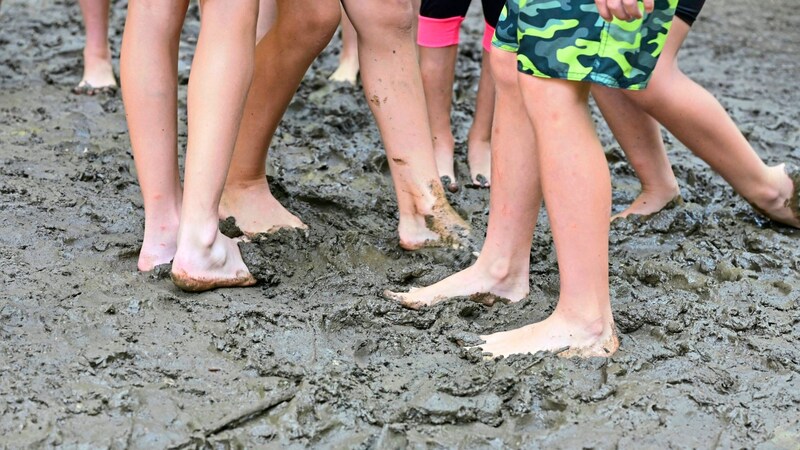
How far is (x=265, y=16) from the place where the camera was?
327 centimetres

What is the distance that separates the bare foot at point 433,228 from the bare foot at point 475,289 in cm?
34

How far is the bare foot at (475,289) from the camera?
8.82 ft

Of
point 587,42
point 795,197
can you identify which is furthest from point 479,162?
point 587,42

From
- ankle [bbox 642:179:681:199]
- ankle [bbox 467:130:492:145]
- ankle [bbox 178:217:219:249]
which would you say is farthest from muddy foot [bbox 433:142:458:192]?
ankle [bbox 178:217:219:249]

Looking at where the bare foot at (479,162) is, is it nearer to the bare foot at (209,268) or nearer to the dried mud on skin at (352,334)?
the dried mud on skin at (352,334)

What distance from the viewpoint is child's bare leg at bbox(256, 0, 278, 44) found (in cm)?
324

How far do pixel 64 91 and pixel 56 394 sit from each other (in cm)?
276

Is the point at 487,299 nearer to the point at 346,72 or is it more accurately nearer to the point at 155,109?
the point at 155,109

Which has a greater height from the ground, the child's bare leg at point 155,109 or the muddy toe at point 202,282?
the child's bare leg at point 155,109

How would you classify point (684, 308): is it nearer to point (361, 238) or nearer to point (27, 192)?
point (361, 238)

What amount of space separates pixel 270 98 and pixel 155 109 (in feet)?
1.52

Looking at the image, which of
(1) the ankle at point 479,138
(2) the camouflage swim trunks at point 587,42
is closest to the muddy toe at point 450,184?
(1) the ankle at point 479,138

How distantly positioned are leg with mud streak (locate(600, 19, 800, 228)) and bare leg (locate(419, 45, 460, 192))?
786 mm

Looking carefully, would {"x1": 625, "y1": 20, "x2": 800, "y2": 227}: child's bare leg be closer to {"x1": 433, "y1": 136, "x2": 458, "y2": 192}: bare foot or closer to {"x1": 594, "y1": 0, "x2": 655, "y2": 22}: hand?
{"x1": 433, "y1": 136, "x2": 458, "y2": 192}: bare foot
